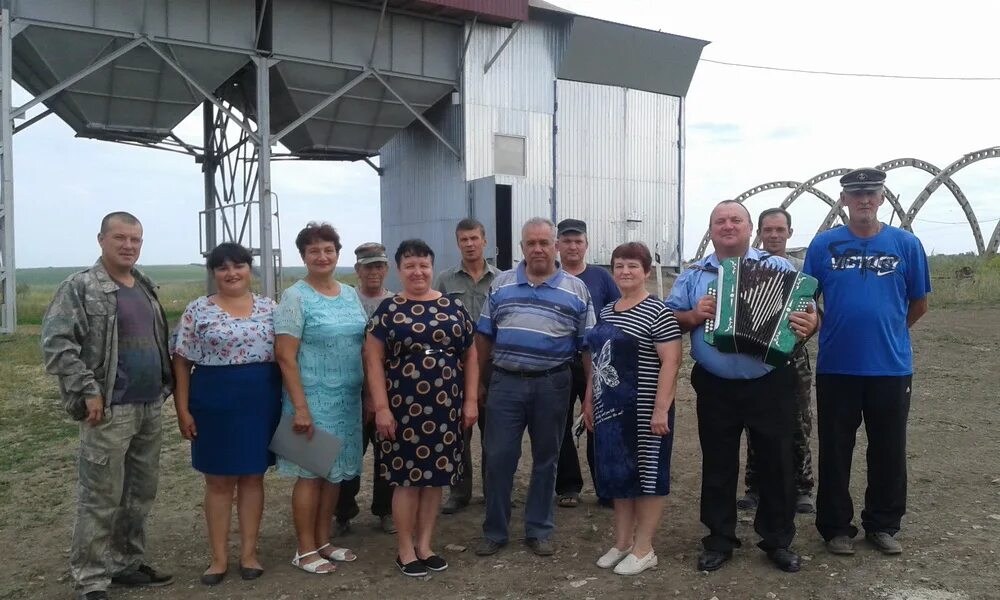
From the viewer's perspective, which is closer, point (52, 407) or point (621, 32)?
point (52, 407)

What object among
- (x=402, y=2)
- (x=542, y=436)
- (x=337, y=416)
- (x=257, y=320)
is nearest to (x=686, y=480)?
(x=542, y=436)

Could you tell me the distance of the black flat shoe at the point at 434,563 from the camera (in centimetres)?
410

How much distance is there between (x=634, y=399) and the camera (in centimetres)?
395

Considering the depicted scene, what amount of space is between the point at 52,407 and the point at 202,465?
19.6ft

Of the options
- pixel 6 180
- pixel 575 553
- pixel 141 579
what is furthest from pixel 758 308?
pixel 6 180

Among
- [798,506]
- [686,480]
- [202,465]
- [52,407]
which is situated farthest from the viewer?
[52,407]

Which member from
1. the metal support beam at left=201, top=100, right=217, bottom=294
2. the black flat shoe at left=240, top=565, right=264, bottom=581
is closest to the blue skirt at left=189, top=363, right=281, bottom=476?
the black flat shoe at left=240, top=565, right=264, bottom=581

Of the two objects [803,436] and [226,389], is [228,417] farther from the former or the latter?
[803,436]

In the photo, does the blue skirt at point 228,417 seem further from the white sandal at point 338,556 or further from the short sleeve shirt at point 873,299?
the short sleeve shirt at point 873,299

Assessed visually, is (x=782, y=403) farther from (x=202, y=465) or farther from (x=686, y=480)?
(x=202, y=465)

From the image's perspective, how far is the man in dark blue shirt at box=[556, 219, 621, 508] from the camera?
197 inches

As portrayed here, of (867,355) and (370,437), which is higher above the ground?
(867,355)

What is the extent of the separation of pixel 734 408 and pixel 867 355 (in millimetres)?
836

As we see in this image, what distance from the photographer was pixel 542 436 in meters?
4.31
